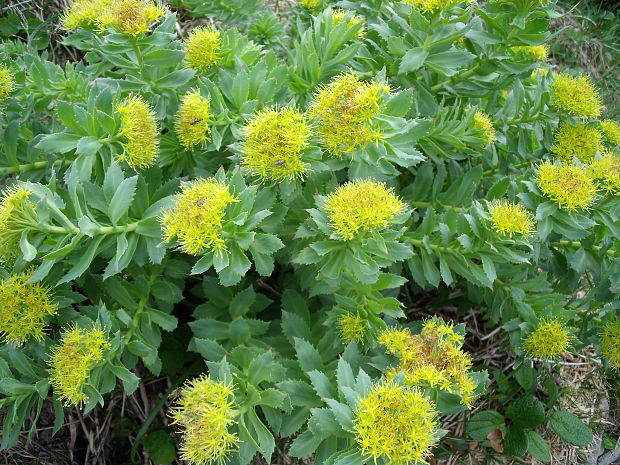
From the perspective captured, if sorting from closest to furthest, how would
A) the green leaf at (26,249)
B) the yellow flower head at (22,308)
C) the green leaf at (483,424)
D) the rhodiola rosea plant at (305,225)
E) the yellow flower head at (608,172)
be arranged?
the green leaf at (26,249) < the rhodiola rosea plant at (305,225) < the yellow flower head at (22,308) < the yellow flower head at (608,172) < the green leaf at (483,424)

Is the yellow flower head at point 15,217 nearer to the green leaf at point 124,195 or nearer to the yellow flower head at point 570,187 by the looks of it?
the green leaf at point 124,195

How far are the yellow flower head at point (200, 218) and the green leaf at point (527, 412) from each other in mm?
1960

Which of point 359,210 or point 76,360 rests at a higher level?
point 359,210

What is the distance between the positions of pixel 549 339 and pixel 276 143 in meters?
1.57

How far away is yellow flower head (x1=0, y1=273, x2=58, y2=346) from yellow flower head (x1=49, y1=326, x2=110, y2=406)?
6.4 inches

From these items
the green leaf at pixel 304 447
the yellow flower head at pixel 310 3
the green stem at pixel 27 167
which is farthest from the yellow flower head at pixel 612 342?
the green stem at pixel 27 167

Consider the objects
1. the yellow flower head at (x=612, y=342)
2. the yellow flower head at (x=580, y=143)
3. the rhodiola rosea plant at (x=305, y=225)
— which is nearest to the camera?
the rhodiola rosea plant at (x=305, y=225)

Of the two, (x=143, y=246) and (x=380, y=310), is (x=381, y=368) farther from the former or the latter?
(x=143, y=246)

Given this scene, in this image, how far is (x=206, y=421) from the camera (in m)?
1.63

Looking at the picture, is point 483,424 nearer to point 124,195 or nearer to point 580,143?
point 580,143

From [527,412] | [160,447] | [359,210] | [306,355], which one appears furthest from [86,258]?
[527,412]

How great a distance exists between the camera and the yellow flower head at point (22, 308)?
196 centimetres

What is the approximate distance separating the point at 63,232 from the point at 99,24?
102cm

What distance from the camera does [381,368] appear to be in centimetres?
199
